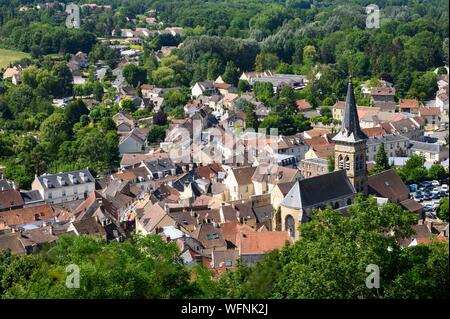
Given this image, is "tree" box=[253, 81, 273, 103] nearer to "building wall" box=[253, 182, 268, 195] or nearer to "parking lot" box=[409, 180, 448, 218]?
"parking lot" box=[409, 180, 448, 218]

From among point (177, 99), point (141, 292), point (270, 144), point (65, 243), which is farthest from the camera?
point (177, 99)

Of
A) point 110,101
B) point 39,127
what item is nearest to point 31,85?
point 110,101

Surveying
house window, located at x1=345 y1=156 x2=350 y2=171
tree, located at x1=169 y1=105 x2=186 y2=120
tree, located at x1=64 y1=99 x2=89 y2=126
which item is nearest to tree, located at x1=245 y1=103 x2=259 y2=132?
tree, located at x1=169 y1=105 x2=186 y2=120


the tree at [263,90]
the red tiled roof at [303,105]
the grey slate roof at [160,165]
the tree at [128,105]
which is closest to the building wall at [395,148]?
the grey slate roof at [160,165]

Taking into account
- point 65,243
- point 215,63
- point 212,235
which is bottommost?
point 215,63

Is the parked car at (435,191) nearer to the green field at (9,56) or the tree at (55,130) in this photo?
the tree at (55,130)
